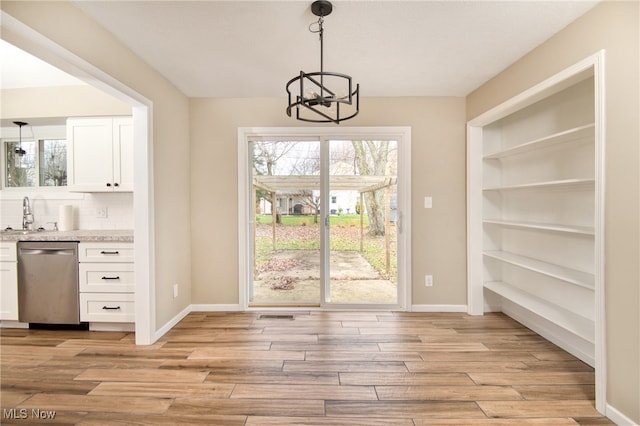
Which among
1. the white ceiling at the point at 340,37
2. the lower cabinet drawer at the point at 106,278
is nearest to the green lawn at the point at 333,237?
the lower cabinet drawer at the point at 106,278

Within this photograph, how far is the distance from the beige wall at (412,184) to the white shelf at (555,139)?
0.59m

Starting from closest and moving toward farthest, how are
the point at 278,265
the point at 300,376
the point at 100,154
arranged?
the point at 300,376
the point at 100,154
the point at 278,265

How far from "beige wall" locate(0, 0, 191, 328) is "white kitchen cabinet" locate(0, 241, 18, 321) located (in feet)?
4.92

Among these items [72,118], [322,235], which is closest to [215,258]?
[322,235]

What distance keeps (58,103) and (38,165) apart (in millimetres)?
955

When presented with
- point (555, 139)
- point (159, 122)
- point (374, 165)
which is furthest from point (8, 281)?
point (555, 139)

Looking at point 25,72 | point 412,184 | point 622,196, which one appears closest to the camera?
point 622,196

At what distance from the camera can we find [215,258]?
369cm

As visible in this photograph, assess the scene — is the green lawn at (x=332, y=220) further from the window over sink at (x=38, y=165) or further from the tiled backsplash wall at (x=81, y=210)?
the window over sink at (x=38, y=165)

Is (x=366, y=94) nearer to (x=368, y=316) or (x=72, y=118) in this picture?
(x=368, y=316)

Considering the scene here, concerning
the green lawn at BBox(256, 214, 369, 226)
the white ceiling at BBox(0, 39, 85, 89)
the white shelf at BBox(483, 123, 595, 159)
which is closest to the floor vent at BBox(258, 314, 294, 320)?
the green lawn at BBox(256, 214, 369, 226)

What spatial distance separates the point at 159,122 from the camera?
9.82ft

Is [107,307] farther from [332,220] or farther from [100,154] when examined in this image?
[332,220]

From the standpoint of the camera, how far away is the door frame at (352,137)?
3615 mm
